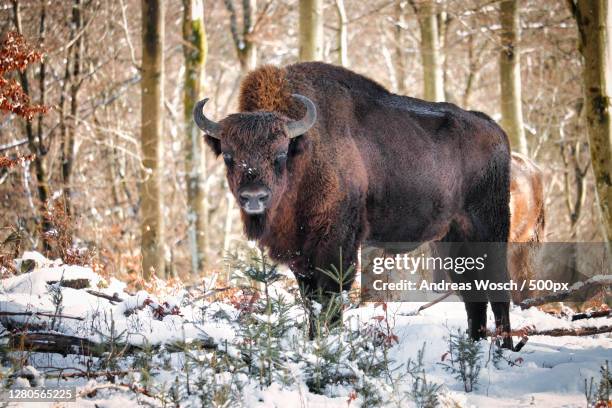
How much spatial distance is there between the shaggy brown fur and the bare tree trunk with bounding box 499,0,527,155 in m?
3.37

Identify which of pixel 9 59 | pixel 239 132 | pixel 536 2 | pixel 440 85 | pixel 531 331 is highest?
pixel 536 2

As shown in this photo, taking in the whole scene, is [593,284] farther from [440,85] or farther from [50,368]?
[440,85]

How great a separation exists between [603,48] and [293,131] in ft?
14.9

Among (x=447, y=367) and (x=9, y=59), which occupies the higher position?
(x=9, y=59)

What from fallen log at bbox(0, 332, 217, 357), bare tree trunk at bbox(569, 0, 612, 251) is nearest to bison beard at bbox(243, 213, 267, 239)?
fallen log at bbox(0, 332, 217, 357)

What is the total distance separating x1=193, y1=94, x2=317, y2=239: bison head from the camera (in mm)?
5754

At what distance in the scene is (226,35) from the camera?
84.8ft

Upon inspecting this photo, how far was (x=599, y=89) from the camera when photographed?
27.6ft

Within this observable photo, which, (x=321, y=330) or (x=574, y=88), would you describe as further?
(x=574, y=88)

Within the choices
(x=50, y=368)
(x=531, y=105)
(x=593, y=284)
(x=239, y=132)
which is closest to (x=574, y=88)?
(x=531, y=105)

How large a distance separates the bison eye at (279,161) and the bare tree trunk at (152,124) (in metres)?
6.78

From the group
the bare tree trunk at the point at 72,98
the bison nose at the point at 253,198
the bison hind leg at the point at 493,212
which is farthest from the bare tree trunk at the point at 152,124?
the bison nose at the point at 253,198

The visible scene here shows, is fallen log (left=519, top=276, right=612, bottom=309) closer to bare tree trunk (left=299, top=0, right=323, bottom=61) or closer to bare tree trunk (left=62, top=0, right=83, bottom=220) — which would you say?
bare tree trunk (left=299, top=0, right=323, bottom=61)

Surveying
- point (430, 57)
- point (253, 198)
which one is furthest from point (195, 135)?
point (253, 198)
